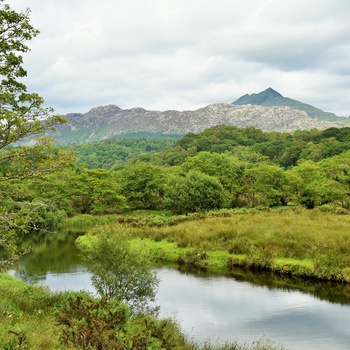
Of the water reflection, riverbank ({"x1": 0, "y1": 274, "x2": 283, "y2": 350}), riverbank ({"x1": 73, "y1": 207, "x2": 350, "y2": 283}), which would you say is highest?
riverbank ({"x1": 0, "y1": 274, "x2": 283, "y2": 350})

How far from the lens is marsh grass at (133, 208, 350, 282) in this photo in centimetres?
3072

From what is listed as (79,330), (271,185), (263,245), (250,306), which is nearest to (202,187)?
(271,185)

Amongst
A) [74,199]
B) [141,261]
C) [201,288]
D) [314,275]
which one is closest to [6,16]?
[141,261]

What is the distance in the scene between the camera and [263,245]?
3578 centimetres

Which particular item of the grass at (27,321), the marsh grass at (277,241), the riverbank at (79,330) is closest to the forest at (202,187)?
the marsh grass at (277,241)

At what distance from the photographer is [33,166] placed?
51.8ft

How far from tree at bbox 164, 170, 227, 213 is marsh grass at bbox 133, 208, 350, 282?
20.9 metres

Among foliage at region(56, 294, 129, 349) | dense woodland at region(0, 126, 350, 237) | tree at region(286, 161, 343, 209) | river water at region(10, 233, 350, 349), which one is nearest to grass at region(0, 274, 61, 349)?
foliage at region(56, 294, 129, 349)

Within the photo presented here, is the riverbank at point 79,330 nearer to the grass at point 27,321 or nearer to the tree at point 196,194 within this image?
the grass at point 27,321

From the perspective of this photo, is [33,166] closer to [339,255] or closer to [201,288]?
[201,288]

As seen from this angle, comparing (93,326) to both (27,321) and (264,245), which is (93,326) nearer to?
(27,321)

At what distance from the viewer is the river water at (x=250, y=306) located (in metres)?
20.7

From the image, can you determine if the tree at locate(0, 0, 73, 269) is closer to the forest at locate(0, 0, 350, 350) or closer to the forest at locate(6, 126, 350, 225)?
the forest at locate(0, 0, 350, 350)

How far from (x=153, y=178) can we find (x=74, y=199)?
1759cm
